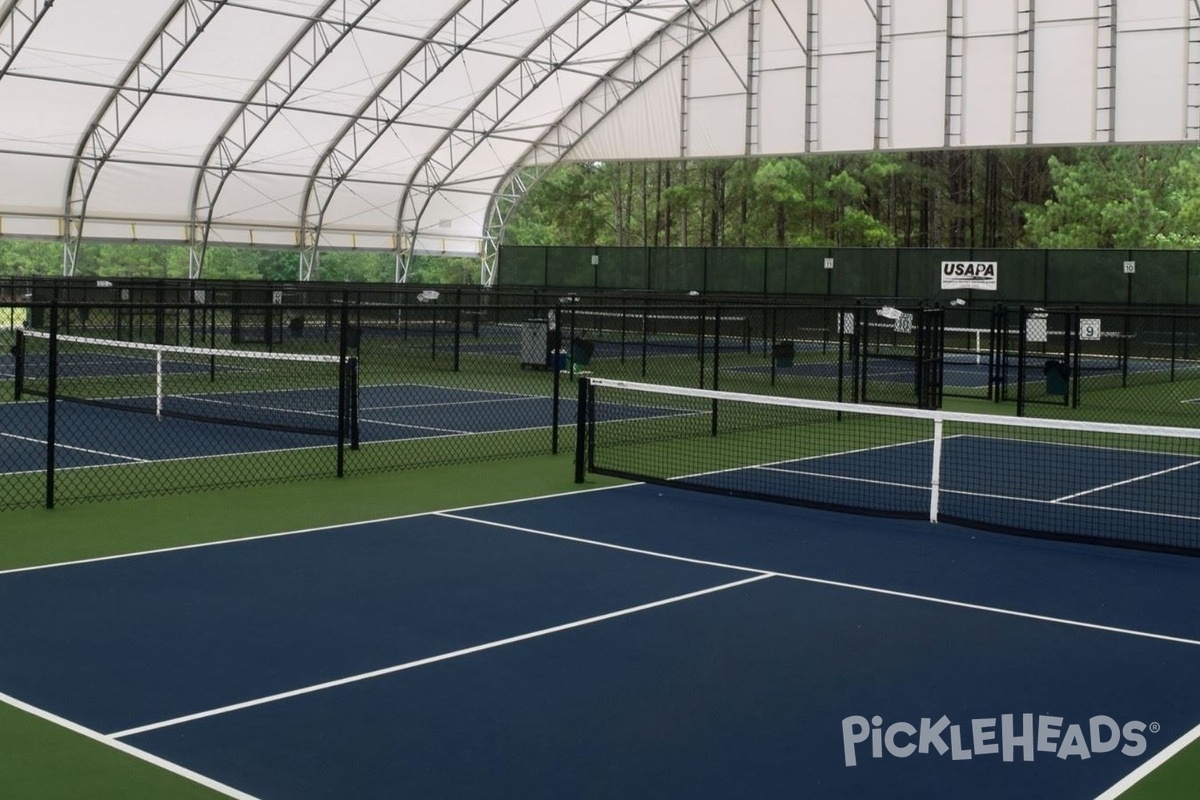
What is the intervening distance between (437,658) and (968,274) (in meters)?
35.1

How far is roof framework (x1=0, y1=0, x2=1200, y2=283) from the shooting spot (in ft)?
123

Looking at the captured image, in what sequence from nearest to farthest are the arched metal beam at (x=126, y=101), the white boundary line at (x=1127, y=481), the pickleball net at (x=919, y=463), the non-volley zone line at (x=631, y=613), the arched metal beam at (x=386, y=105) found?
the non-volley zone line at (x=631, y=613), the pickleball net at (x=919, y=463), the white boundary line at (x=1127, y=481), the arched metal beam at (x=126, y=101), the arched metal beam at (x=386, y=105)

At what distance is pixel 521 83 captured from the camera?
4550 centimetres

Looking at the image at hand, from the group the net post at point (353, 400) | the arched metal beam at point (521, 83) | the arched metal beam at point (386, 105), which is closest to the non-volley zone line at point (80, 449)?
the net post at point (353, 400)

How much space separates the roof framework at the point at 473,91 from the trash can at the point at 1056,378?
15962 millimetres

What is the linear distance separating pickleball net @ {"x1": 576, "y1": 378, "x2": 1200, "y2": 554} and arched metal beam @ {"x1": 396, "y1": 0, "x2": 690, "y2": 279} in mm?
23929

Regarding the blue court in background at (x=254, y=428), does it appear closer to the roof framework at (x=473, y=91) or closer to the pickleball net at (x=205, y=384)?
the pickleball net at (x=205, y=384)

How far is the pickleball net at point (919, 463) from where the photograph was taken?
502 inches

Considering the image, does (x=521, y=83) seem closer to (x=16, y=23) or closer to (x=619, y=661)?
(x=16, y=23)

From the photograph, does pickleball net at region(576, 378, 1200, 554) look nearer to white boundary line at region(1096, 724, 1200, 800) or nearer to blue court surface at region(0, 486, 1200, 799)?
blue court surface at region(0, 486, 1200, 799)

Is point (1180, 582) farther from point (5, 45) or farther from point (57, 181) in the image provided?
point (57, 181)

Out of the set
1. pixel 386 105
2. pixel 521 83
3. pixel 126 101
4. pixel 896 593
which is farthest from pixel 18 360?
pixel 521 83

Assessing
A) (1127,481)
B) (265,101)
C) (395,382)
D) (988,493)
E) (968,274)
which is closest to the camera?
(988,493)

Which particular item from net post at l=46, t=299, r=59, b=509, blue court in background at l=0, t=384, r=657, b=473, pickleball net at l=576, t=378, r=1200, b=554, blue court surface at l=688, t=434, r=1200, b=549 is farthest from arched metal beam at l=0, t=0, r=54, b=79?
blue court surface at l=688, t=434, r=1200, b=549
